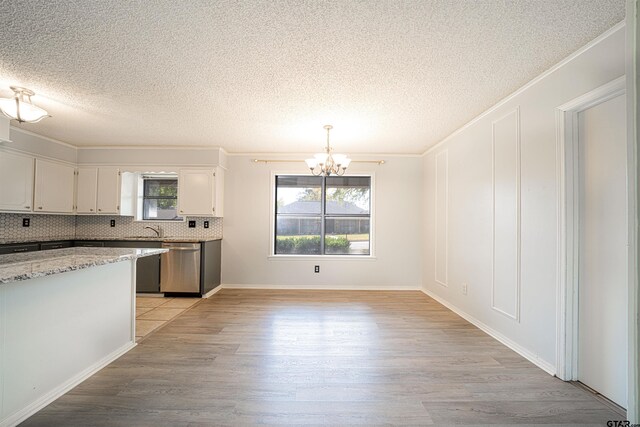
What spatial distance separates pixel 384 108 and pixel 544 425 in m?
2.80

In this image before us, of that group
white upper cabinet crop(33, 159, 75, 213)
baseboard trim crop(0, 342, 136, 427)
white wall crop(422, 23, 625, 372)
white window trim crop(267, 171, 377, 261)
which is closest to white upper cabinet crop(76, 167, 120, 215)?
white upper cabinet crop(33, 159, 75, 213)

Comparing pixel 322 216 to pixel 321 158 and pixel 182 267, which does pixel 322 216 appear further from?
pixel 182 267

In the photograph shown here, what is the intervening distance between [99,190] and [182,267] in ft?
6.51

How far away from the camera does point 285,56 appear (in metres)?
2.14

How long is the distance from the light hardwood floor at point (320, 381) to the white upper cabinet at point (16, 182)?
2.95m

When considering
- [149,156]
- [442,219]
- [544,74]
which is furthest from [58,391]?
[442,219]

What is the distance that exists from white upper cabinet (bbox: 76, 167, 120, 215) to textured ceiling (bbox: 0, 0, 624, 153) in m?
1.33

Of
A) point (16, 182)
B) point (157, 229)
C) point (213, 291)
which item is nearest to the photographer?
point (16, 182)

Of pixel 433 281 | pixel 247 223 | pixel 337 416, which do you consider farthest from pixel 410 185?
pixel 337 416

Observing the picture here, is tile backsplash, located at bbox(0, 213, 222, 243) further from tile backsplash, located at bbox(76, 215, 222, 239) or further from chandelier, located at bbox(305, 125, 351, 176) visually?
chandelier, located at bbox(305, 125, 351, 176)

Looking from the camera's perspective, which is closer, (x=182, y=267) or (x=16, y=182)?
(x=16, y=182)

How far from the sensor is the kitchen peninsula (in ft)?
5.30

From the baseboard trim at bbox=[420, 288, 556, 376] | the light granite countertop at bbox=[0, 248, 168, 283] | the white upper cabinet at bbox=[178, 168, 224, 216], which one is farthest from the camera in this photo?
the white upper cabinet at bbox=[178, 168, 224, 216]

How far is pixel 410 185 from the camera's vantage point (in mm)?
5160
